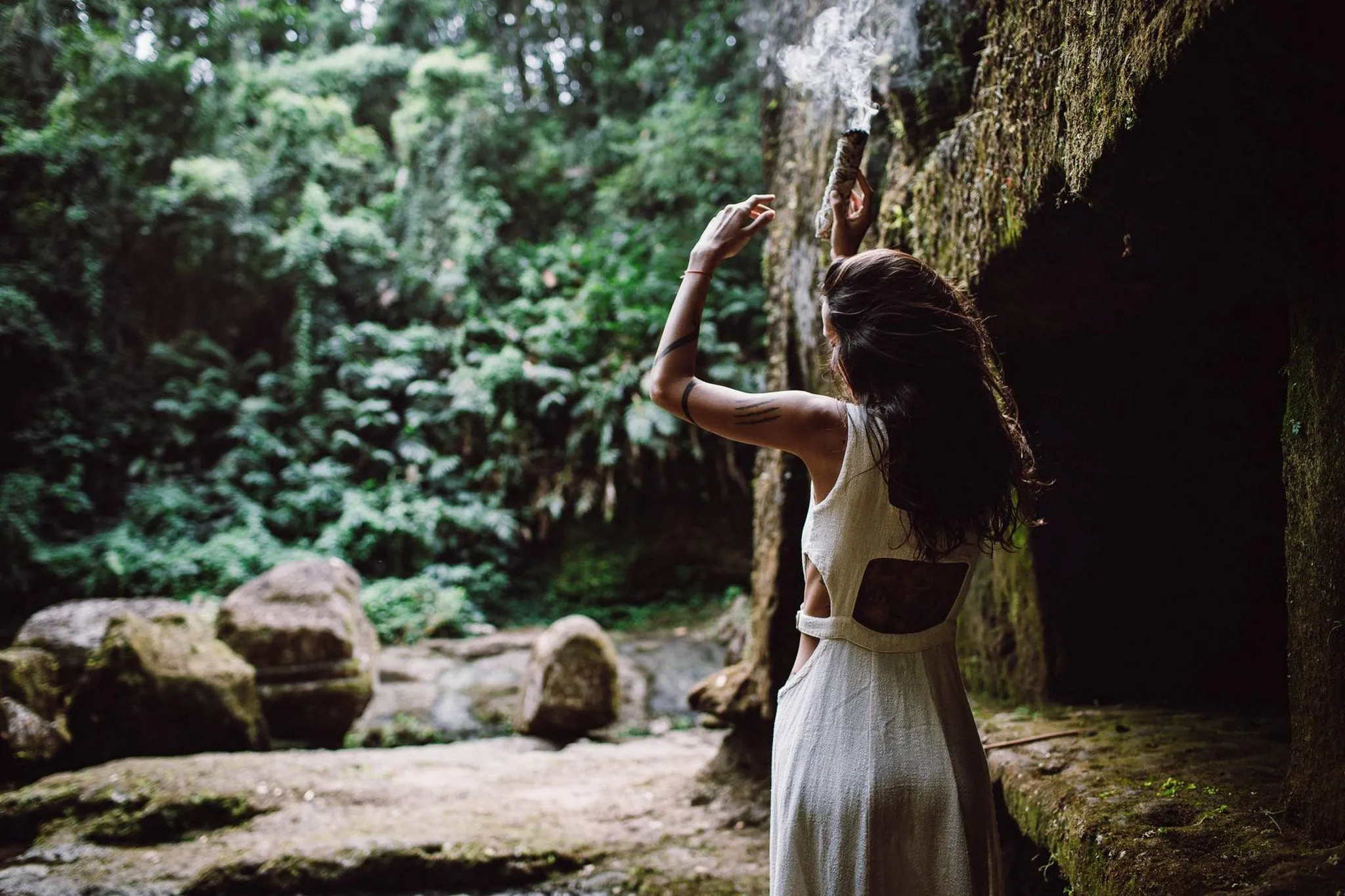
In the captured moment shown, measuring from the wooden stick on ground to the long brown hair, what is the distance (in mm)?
1283

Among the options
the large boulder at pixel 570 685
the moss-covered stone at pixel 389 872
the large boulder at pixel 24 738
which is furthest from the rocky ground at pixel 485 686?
the moss-covered stone at pixel 389 872

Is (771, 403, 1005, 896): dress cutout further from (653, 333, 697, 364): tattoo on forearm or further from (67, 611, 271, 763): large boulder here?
(67, 611, 271, 763): large boulder

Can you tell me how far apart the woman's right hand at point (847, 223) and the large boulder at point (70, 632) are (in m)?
6.47

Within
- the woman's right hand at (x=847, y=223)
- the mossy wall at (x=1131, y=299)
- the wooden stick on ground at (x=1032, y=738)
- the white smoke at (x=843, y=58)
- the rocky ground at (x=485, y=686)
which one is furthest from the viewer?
the rocky ground at (x=485, y=686)

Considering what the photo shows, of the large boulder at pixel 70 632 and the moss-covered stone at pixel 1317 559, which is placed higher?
the moss-covered stone at pixel 1317 559

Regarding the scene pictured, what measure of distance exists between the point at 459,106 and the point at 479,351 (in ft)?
15.3

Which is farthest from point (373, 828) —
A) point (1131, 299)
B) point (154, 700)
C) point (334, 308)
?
point (334, 308)

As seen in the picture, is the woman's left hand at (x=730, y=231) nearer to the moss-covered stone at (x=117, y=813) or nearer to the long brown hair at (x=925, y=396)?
the long brown hair at (x=925, y=396)

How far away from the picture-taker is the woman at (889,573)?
65.6 inches

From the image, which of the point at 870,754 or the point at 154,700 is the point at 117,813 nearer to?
the point at 154,700

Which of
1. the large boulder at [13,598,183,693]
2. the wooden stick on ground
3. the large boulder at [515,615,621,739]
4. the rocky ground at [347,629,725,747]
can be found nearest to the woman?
the wooden stick on ground

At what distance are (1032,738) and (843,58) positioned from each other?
2579mm

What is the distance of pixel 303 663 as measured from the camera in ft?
22.5

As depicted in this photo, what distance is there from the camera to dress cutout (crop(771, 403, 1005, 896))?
1660mm
